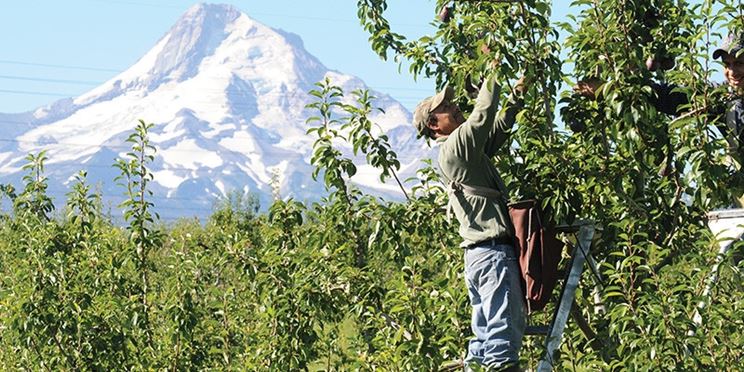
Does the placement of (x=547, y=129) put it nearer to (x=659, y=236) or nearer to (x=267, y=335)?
(x=659, y=236)

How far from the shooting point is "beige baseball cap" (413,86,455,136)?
5.72 meters

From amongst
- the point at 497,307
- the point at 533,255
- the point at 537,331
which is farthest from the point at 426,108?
the point at 537,331

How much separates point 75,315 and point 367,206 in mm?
2839

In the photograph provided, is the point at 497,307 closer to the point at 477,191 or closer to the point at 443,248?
the point at 477,191

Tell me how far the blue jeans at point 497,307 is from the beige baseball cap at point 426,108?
0.65 metres

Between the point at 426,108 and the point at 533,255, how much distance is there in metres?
0.89

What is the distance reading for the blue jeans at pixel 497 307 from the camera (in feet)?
17.9

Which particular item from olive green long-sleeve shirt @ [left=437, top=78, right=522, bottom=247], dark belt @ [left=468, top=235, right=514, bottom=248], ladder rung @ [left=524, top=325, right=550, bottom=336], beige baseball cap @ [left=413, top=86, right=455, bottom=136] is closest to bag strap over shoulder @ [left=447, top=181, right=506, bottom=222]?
olive green long-sleeve shirt @ [left=437, top=78, right=522, bottom=247]

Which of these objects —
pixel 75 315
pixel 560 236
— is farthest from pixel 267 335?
pixel 560 236

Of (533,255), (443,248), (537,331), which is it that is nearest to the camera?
(533,255)

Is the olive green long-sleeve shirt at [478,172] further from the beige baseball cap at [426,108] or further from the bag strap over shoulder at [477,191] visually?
the beige baseball cap at [426,108]

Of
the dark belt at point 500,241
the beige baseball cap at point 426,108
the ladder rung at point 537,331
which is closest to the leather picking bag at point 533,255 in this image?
the dark belt at point 500,241

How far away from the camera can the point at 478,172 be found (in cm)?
557

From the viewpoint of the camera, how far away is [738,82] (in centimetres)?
558
